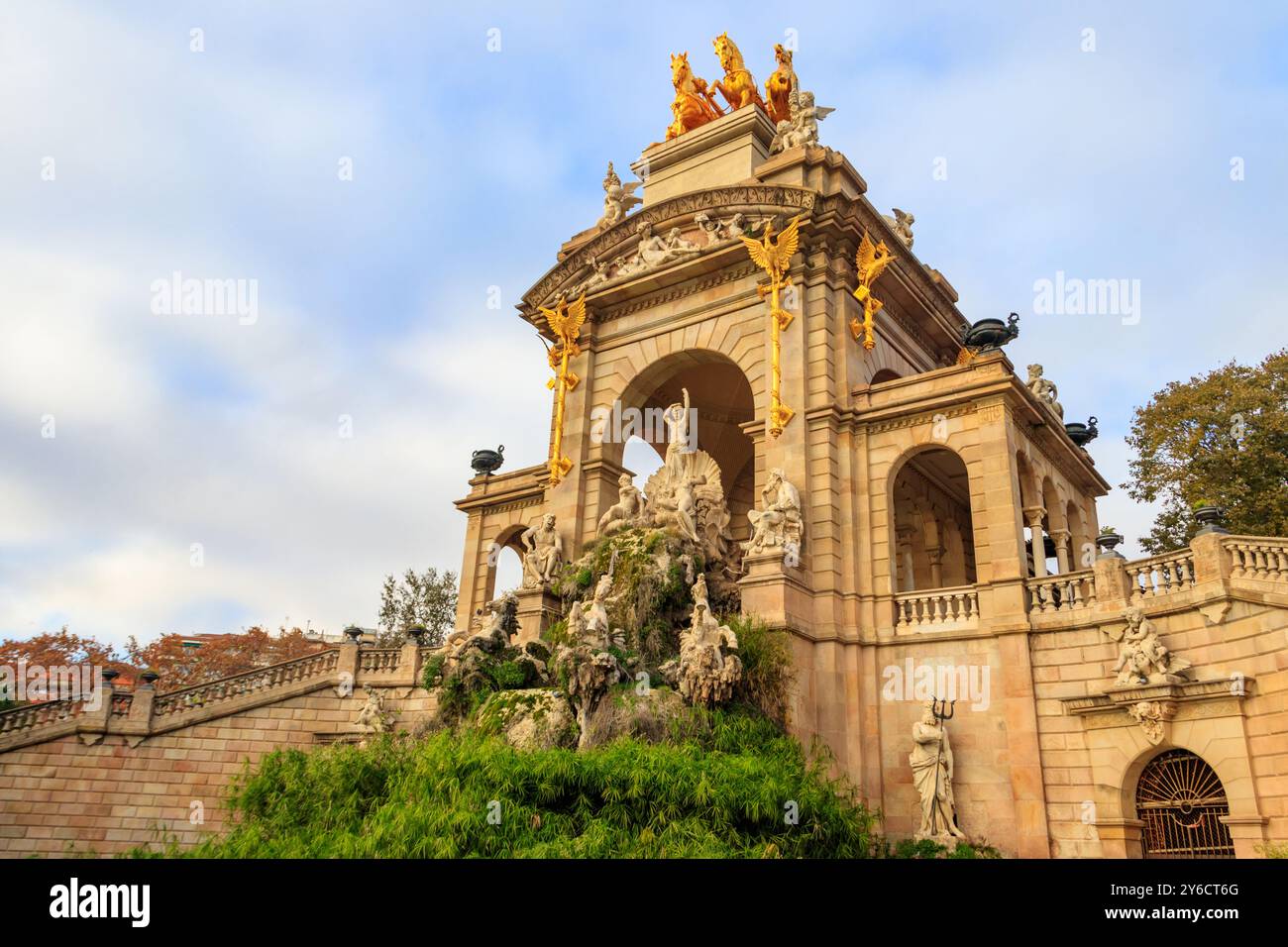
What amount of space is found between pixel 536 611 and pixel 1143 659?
12.3m

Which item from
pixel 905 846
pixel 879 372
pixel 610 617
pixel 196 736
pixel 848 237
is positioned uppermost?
pixel 848 237

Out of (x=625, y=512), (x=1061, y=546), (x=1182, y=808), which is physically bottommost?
(x=1182, y=808)

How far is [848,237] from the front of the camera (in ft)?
71.9

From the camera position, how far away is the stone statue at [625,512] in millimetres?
20844

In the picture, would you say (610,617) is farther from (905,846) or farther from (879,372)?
(879,372)

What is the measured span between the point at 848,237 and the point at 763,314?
8.55ft

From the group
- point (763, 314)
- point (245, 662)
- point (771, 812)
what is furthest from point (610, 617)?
point (245, 662)

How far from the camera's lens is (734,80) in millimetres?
27625

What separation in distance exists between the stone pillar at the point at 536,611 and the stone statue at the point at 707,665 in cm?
549

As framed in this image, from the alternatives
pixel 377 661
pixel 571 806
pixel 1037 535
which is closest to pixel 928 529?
pixel 1037 535

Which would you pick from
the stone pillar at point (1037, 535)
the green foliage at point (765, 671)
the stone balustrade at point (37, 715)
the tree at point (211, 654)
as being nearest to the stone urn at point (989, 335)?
the stone pillar at point (1037, 535)

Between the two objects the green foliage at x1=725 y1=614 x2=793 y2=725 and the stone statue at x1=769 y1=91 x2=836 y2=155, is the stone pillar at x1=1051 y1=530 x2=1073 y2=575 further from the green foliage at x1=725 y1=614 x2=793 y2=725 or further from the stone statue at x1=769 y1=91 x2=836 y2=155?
the stone statue at x1=769 y1=91 x2=836 y2=155

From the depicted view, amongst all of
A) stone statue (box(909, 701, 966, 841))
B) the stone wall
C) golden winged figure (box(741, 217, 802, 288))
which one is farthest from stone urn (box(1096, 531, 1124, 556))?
the stone wall

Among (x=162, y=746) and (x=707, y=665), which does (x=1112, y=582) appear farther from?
(x=162, y=746)
